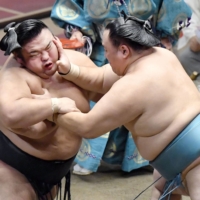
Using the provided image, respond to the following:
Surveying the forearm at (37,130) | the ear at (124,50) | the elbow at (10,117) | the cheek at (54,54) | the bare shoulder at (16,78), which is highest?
the ear at (124,50)

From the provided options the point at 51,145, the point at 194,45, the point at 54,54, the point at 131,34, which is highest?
the point at 131,34

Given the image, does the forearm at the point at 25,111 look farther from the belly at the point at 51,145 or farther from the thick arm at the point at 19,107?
the belly at the point at 51,145

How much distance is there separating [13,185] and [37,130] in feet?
0.71

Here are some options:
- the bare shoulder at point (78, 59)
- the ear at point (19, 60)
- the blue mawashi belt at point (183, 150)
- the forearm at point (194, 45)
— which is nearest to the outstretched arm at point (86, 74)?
the bare shoulder at point (78, 59)

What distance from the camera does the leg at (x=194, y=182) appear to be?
1285 mm

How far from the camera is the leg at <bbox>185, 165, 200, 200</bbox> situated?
129 cm

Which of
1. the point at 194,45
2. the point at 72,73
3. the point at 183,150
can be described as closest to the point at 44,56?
the point at 72,73

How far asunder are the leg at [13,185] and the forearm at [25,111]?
0.74 feet

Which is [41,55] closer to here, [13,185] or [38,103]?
[38,103]

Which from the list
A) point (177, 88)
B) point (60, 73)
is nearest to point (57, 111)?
point (60, 73)

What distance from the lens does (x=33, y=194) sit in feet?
4.71

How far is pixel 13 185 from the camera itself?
1.40 m

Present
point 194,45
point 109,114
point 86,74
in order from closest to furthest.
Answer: point 109,114 < point 86,74 < point 194,45

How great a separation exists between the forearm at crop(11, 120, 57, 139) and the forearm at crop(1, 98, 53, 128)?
59 mm
